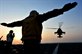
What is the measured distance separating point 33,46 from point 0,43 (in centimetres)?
1440

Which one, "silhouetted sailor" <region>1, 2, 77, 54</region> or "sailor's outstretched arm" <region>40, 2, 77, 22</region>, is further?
"silhouetted sailor" <region>1, 2, 77, 54</region>

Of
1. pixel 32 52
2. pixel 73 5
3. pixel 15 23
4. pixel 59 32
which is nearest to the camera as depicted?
pixel 73 5

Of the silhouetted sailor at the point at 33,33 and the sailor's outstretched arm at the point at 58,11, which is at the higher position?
the sailor's outstretched arm at the point at 58,11

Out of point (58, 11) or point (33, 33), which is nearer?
point (58, 11)

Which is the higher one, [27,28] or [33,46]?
[27,28]

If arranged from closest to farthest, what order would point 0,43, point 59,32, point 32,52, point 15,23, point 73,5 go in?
point 73,5 → point 32,52 → point 15,23 → point 0,43 → point 59,32

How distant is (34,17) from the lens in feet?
22.2

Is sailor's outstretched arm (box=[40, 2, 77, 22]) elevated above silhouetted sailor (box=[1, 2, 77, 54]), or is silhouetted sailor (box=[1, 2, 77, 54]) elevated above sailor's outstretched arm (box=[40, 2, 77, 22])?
sailor's outstretched arm (box=[40, 2, 77, 22])

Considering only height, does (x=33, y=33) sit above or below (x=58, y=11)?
below

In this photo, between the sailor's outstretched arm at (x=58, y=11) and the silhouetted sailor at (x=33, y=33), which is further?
the silhouetted sailor at (x=33, y=33)

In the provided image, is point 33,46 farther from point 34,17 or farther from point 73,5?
point 73,5

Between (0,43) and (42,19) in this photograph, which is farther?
(0,43)

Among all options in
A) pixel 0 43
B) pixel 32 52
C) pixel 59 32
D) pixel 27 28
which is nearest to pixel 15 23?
pixel 27 28

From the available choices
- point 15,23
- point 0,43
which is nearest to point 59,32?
point 0,43
